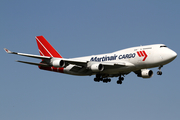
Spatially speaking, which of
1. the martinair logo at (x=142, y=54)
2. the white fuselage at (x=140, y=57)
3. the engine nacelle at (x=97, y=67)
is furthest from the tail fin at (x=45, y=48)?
the martinair logo at (x=142, y=54)

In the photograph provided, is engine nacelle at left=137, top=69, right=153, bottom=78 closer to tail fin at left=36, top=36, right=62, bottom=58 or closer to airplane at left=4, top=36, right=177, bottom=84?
airplane at left=4, top=36, right=177, bottom=84

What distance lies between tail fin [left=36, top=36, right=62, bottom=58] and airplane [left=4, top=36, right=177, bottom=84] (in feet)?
16.8

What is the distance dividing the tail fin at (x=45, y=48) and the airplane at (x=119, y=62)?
5132 millimetres

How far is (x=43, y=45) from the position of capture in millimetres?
60062

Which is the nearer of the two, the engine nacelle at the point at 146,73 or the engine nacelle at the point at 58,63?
the engine nacelle at the point at 58,63

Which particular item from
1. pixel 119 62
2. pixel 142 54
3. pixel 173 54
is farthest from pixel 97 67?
pixel 173 54

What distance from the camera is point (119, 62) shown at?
49219mm

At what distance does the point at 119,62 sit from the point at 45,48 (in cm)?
1705

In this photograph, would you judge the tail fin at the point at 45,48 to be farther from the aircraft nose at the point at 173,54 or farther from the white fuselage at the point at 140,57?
the aircraft nose at the point at 173,54

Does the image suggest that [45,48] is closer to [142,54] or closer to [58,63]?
[58,63]

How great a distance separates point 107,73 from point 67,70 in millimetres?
7844

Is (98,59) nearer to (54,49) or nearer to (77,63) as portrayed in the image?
(77,63)

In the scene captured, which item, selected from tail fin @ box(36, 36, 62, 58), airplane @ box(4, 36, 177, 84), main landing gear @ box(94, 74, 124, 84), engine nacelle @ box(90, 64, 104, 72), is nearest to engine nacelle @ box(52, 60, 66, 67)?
airplane @ box(4, 36, 177, 84)

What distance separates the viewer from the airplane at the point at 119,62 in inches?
1836
